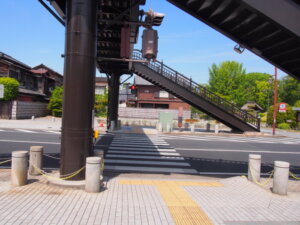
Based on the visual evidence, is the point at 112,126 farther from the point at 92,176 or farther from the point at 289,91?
the point at 289,91

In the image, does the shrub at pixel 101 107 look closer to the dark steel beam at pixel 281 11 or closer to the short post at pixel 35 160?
the short post at pixel 35 160

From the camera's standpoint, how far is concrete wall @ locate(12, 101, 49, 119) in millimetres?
27580

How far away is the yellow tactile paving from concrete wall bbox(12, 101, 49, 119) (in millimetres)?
26541

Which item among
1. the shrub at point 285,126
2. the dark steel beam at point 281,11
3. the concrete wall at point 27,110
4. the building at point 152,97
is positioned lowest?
the shrub at point 285,126

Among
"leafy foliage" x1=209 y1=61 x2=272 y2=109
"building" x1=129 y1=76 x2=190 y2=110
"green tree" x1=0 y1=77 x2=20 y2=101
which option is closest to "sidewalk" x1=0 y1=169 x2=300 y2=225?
"green tree" x1=0 y1=77 x2=20 y2=101

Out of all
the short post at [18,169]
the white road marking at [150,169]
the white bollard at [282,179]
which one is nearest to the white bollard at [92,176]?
the short post at [18,169]

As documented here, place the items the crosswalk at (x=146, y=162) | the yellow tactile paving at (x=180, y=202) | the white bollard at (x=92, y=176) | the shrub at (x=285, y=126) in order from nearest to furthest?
the yellow tactile paving at (x=180, y=202), the white bollard at (x=92, y=176), the crosswalk at (x=146, y=162), the shrub at (x=285, y=126)

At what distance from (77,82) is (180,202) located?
3837 millimetres

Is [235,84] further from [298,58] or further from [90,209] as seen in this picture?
[90,209]

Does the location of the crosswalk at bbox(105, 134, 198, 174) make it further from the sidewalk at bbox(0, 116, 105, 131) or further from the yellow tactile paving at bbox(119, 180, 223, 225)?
the sidewalk at bbox(0, 116, 105, 131)

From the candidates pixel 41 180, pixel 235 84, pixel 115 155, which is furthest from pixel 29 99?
pixel 235 84

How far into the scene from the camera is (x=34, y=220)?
391cm

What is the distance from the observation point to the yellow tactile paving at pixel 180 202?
425 centimetres

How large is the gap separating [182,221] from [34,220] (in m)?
2.66
